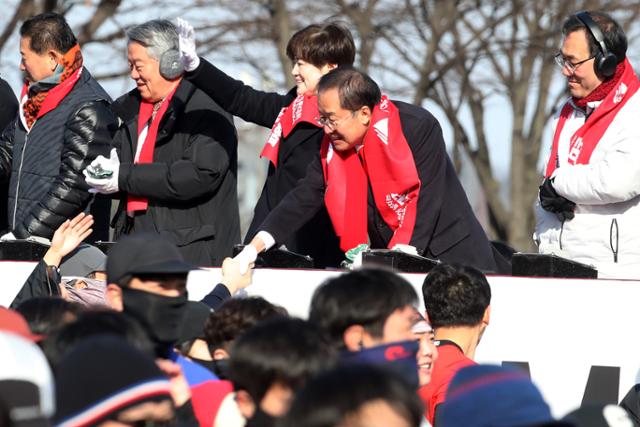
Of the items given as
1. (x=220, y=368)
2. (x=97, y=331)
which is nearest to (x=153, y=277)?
(x=220, y=368)

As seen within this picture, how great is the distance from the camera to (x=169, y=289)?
460cm

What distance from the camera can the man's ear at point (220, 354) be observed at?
197 inches

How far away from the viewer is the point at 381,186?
22.1 ft

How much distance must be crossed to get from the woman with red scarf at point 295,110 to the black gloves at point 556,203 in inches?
46.5

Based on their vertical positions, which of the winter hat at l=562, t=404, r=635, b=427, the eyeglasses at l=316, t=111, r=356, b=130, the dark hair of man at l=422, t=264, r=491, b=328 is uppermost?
the eyeglasses at l=316, t=111, r=356, b=130

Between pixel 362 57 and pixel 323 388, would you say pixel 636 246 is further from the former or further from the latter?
pixel 362 57

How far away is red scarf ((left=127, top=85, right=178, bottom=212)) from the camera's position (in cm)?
731

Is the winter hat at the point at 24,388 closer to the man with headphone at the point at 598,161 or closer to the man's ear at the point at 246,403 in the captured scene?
the man's ear at the point at 246,403

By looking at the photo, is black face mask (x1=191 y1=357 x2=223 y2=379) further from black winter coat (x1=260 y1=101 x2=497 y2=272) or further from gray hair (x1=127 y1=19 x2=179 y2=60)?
gray hair (x1=127 y1=19 x2=179 y2=60)

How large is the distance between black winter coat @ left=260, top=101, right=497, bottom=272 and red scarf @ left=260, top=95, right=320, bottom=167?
→ 0.50 m

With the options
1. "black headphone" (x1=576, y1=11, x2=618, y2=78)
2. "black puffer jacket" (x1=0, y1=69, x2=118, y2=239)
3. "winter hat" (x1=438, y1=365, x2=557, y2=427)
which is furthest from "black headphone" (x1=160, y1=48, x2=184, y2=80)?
"winter hat" (x1=438, y1=365, x2=557, y2=427)

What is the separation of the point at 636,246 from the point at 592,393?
29.1 inches

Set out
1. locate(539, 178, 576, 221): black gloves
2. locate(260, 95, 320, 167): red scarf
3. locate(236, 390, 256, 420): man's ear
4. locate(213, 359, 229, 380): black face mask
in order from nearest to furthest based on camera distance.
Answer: locate(236, 390, 256, 420): man's ear < locate(213, 359, 229, 380): black face mask < locate(539, 178, 576, 221): black gloves < locate(260, 95, 320, 167): red scarf

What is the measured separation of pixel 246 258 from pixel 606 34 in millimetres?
2033
